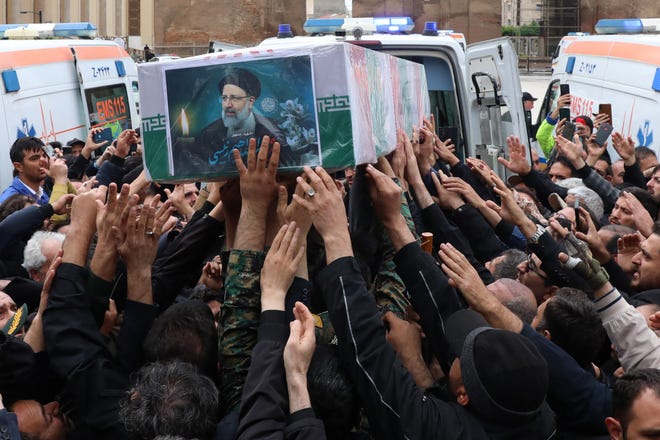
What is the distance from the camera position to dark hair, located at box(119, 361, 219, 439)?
2695 mm

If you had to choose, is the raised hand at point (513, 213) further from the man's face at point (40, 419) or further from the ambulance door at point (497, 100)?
the ambulance door at point (497, 100)

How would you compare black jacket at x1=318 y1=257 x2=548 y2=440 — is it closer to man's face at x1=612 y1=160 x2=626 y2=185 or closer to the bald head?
the bald head

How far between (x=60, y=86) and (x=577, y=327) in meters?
7.77

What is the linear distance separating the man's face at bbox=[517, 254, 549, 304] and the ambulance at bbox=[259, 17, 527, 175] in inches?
118

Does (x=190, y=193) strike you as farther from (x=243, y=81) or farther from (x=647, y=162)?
(x=647, y=162)

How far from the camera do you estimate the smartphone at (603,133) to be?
26.6ft

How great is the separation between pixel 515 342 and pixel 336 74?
1079mm

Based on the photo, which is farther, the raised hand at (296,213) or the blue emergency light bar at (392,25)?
the blue emergency light bar at (392,25)

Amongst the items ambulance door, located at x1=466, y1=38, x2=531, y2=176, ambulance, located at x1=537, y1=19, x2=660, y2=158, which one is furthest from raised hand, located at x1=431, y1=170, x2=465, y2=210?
ambulance, located at x1=537, y1=19, x2=660, y2=158

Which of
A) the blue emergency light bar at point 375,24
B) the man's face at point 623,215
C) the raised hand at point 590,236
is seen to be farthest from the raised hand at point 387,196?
the blue emergency light bar at point 375,24

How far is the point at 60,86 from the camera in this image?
32.3ft

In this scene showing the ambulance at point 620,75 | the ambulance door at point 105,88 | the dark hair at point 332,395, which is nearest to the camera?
the dark hair at point 332,395

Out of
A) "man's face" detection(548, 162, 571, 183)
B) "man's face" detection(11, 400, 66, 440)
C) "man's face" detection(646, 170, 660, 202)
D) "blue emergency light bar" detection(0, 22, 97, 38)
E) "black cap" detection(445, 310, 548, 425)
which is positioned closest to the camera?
"black cap" detection(445, 310, 548, 425)

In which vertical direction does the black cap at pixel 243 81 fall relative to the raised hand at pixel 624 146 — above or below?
above
